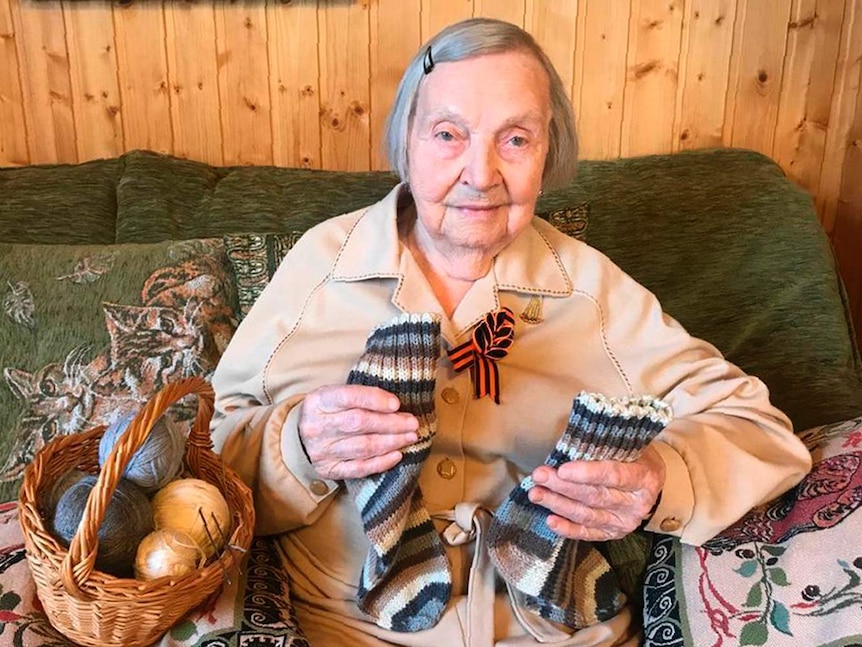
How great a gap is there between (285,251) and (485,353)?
0.44 meters

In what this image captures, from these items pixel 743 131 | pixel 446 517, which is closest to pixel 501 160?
pixel 446 517

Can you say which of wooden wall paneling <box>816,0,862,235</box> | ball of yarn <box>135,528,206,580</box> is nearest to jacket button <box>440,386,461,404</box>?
ball of yarn <box>135,528,206,580</box>

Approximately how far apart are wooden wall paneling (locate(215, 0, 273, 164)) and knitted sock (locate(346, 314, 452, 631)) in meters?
1.07

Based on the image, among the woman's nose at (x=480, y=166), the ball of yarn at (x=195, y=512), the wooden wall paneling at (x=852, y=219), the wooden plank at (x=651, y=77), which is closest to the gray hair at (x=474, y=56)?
the woman's nose at (x=480, y=166)

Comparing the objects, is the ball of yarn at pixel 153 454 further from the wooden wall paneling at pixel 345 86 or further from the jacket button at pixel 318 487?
the wooden wall paneling at pixel 345 86

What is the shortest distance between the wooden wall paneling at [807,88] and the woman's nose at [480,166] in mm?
1243

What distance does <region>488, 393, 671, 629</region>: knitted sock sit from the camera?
1.02 meters

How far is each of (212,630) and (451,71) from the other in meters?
0.75

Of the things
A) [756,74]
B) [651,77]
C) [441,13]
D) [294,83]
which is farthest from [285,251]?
[756,74]

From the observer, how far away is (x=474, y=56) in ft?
3.86

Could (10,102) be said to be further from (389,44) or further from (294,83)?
(389,44)

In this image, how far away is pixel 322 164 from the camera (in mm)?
2035

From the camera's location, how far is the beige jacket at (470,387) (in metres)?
1.18

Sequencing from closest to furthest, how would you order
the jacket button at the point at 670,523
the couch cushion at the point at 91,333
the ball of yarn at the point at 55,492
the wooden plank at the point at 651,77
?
the ball of yarn at the point at 55,492
the jacket button at the point at 670,523
the couch cushion at the point at 91,333
the wooden plank at the point at 651,77
